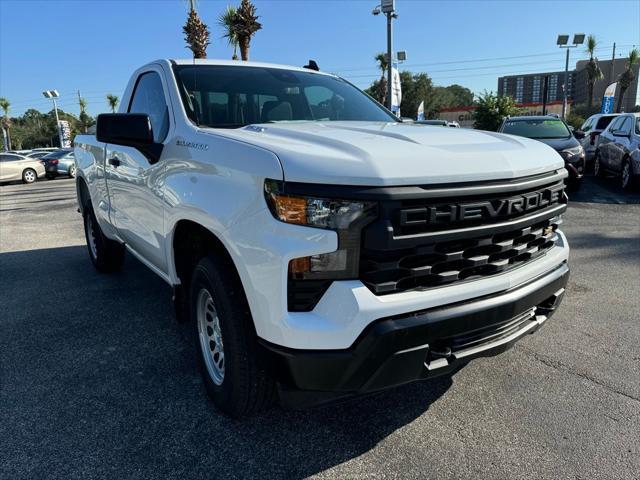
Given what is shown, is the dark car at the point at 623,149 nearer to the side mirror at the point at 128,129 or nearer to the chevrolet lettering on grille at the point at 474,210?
the chevrolet lettering on grille at the point at 474,210

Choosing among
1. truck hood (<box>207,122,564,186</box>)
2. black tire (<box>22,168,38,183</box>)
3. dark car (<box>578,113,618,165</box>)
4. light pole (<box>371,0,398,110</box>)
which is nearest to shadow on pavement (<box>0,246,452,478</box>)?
truck hood (<box>207,122,564,186</box>)

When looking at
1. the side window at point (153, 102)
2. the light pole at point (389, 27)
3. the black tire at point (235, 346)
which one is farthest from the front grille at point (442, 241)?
the light pole at point (389, 27)

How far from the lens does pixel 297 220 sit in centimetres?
190

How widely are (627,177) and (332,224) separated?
35.7 feet

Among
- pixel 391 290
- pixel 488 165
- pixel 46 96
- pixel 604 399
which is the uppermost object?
pixel 46 96

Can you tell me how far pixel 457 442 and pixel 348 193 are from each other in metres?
1.38

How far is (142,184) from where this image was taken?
10.7 feet

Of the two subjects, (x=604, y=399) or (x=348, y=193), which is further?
(x=604, y=399)

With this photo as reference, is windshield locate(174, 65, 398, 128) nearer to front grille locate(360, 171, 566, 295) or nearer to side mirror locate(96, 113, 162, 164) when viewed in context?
side mirror locate(96, 113, 162, 164)

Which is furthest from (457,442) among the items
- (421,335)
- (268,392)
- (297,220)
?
(297,220)

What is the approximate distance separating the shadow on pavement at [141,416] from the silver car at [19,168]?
825 inches

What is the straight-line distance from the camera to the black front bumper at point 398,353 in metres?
1.88

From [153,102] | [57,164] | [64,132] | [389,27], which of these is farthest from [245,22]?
[64,132]

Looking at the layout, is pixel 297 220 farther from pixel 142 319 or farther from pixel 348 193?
pixel 142 319
